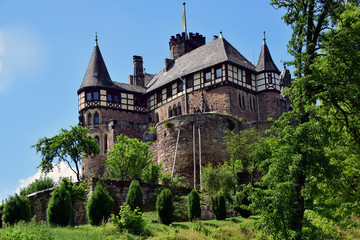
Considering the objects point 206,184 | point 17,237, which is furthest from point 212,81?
point 17,237

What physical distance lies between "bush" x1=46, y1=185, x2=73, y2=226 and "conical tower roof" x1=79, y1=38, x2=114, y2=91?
3360 cm

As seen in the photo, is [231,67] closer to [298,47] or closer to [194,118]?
[194,118]

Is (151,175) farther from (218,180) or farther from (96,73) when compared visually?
(96,73)

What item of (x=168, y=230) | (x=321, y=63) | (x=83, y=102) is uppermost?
(x=83, y=102)

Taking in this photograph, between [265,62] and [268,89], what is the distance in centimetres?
317

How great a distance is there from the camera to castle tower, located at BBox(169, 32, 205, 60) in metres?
66.1

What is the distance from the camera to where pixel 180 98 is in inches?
2178

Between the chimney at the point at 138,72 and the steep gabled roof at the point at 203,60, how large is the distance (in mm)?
2189

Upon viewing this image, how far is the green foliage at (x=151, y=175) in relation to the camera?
3859cm

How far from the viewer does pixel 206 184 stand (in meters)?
35.1

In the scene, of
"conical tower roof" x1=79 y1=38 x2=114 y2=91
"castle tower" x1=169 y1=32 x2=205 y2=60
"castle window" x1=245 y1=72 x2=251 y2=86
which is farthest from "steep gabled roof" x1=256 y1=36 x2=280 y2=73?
"conical tower roof" x1=79 y1=38 x2=114 y2=91

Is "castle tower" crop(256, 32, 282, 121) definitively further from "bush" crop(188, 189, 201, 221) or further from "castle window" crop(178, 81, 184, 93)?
"bush" crop(188, 189, 201, 221)

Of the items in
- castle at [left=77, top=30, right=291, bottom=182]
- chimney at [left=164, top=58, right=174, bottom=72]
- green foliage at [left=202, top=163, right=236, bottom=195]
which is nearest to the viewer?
green foliage at [left=202, top=163, right=236, bottom=195]

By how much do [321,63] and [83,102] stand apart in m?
41.4
